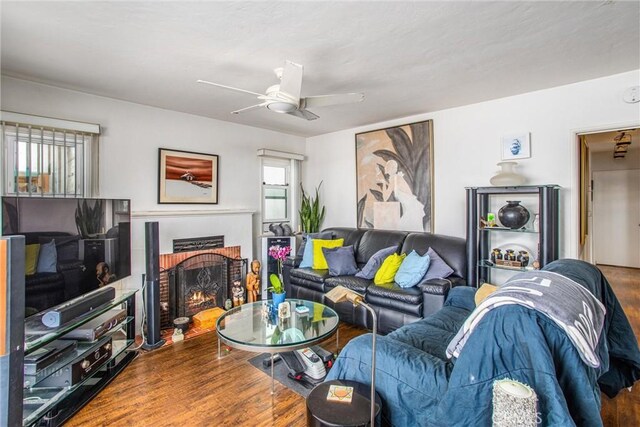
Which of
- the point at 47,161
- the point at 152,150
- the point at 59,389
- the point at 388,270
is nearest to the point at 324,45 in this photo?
the point at 388,270

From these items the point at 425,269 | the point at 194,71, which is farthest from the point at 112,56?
the point at 425,269

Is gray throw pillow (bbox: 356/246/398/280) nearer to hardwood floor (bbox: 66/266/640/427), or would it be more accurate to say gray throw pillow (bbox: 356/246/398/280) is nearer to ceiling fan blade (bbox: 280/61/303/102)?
hardwood floor (bbox: 66/266/640/427)

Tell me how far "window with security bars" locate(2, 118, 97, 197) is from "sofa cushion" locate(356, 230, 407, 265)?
311 centimetres

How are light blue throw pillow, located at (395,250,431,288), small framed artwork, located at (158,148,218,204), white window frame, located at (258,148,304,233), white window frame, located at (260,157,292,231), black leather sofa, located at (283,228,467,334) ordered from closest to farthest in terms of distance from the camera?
black leather sofa, located at (283,228,467,334), light blue throw pillow, located at (395,250,431,288), small framed artwork, located at (158,148,218,204), white window frame, located at (260,157,292,231), white window frame, located at (258,148,304,233)

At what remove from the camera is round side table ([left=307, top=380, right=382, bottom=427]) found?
4.46 ft

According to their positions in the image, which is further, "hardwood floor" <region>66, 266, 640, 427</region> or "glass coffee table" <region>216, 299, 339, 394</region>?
"glass coffee table" <region>216, 299, 339, 394</region>

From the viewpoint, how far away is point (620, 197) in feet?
21.6

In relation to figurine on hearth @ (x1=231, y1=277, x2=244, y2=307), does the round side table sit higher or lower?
higher

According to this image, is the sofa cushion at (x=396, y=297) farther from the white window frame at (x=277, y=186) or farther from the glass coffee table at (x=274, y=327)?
the white window frame at (x=277, y=186)

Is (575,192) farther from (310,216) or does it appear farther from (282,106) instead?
(310,216)

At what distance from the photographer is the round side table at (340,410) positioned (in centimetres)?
136

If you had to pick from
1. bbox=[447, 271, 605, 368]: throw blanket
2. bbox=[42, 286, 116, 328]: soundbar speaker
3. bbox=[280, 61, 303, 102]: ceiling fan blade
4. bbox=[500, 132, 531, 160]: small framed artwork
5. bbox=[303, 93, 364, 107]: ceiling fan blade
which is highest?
bbox=[280, 61, 303, 102]: ceiling fan blade

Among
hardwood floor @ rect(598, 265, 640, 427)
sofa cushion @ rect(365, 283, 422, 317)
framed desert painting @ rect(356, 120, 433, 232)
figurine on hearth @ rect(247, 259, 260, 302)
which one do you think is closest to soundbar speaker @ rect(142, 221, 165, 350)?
figurine on hearth @ rect(247, 259, 260, 302)

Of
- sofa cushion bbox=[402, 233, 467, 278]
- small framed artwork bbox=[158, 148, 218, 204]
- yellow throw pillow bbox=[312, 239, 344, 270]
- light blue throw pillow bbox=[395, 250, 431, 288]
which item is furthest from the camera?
yellow throw pillow bbox=[312, 239, 344, 270]
